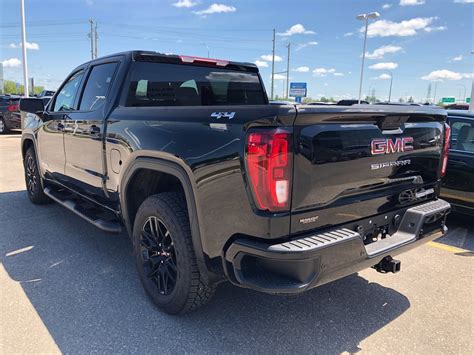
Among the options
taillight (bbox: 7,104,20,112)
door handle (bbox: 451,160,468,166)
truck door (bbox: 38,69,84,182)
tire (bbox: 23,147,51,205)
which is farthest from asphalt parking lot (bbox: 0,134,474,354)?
taillight (bbox: 7,104,20,112)

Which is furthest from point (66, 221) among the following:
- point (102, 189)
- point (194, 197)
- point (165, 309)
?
point (194, 197)

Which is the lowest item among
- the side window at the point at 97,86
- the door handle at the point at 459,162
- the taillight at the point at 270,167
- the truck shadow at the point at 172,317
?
the truck shadow at the point at 172,317

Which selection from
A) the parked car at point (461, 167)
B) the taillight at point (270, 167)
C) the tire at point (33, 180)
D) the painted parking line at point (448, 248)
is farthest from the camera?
the tire at point (33, 180)

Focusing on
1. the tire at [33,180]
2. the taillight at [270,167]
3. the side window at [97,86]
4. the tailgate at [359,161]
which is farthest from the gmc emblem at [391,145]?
the tire at [33,180]

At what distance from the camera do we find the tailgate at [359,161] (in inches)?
86.0

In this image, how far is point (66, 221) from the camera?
5.20m

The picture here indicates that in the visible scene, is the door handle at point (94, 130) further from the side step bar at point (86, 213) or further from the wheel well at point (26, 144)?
the wheel well at point (26, 144)

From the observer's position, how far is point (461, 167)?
193 inches

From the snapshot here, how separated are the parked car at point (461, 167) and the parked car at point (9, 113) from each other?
16.6m

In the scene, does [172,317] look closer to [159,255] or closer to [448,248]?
[159,255]

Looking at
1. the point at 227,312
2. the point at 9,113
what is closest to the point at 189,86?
the point at 227,312

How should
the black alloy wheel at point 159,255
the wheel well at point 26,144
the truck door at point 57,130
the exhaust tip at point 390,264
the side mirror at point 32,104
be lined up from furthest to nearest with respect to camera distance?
the wheel well at point 26,144 → the side mirror at point 32,104 → the truck door at point 57,130 → the black alloy wheel at point 159,255 → the exhaust tip at point 390,264

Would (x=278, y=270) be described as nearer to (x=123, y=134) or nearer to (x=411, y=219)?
(x=411, y=219)

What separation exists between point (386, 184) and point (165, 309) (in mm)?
1820
